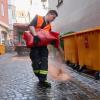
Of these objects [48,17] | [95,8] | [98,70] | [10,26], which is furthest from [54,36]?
[10,26]

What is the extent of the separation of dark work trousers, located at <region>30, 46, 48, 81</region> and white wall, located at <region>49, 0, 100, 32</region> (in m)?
5.19

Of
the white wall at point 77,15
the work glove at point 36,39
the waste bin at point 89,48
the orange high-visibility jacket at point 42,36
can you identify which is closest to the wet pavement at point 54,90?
the waste bin at point 89,48

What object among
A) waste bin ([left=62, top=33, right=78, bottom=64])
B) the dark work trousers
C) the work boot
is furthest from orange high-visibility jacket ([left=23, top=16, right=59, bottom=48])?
waste bin ([left=62, top=33, right=78, bottom=64])

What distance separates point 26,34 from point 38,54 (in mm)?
562

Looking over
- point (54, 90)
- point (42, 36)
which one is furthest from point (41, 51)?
point (54, 90)

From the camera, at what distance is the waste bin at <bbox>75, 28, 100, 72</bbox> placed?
9000 millimetres

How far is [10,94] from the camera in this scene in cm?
675

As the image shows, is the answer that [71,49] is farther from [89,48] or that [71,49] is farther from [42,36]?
[42,36]

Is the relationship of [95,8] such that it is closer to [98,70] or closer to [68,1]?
[98,70]

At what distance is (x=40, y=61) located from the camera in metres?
7.93

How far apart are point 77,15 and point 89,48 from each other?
727 centimetres

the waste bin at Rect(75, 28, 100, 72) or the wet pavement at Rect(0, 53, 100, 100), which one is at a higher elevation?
the waste bin at Rect(75, 28, 100, 72)

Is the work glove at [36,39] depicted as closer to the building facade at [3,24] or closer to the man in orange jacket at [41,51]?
the man in orange jacket at [41,51]

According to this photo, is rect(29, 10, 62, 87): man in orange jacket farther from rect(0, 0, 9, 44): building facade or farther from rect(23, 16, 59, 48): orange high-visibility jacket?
rect(0, 0, 9, 44): building facade
